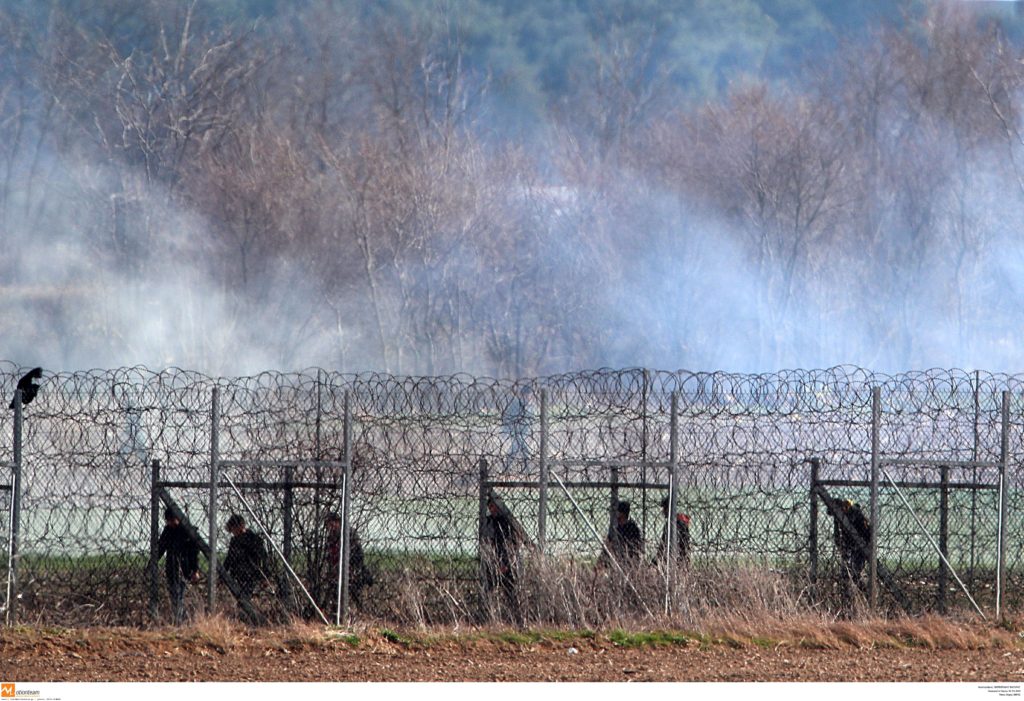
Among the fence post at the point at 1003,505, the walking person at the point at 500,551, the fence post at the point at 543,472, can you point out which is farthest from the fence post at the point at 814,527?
the walking person at the point at 500,551

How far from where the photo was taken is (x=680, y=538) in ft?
32.0

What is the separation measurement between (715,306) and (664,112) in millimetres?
4318

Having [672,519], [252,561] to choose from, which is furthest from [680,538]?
[252,561]

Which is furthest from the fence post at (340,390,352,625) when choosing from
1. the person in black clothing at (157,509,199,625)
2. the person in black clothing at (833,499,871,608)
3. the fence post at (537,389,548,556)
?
the person in black clothing at (833,499,871,608)

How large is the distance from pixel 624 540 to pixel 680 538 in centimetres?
49

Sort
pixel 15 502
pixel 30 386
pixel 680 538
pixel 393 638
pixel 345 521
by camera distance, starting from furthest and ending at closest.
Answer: pixel 30 386 < pixel 680 538 < pixel 345 521 < pixel 393 638 < pixel 15 502

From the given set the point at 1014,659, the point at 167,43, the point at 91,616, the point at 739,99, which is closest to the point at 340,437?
the point at 91,616

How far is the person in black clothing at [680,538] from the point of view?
30.4ft

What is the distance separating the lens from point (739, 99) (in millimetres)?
25969

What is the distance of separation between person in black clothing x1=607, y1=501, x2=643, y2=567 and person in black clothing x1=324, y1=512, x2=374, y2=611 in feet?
5.94

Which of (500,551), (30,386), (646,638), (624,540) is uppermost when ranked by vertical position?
(30,386)

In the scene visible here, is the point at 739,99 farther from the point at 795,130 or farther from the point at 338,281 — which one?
the point at 338,281

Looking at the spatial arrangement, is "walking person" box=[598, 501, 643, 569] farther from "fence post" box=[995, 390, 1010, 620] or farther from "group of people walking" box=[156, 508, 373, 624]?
"fence post" box=[995, 390, 1010, 620]

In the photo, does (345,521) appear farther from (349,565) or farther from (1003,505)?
(1003,505)
